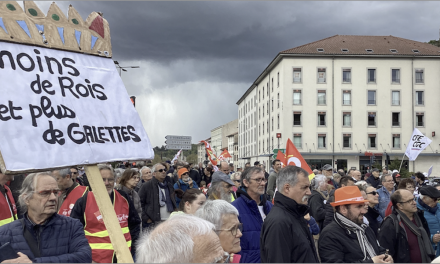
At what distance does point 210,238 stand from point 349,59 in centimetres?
5244

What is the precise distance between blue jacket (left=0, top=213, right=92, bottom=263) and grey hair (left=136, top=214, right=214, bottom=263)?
4.74ft

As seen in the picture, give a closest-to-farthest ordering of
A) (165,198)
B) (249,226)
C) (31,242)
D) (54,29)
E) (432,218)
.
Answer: (54,29)
(31,242)
(249,226)
(432,218)
(165,198)

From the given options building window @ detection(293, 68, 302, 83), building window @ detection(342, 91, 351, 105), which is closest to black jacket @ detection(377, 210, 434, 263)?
building window @ detection(293, 68, 302, 83)

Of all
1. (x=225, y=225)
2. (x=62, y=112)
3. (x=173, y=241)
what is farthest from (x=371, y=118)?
(x=173, y=241)

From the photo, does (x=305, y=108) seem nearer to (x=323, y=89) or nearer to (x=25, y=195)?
(x=323, y=89)

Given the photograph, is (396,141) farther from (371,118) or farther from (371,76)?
(371,76)

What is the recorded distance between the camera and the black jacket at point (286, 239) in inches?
140

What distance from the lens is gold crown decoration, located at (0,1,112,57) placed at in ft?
9.18

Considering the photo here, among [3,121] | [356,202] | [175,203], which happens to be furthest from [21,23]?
[175,203]

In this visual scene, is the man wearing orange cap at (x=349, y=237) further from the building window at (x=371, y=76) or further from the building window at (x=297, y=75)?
the building window at (x=371, y=76)

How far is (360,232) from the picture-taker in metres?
4.07

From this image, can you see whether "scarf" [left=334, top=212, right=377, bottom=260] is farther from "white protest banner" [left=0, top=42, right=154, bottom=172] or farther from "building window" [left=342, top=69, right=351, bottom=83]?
"building window" [left=342, top=69, right=351, bottom=83]

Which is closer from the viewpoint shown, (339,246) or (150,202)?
(339,246)

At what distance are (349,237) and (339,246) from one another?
158 mm
